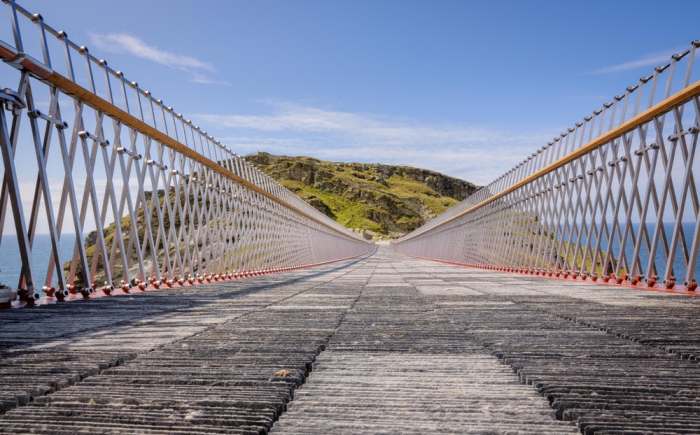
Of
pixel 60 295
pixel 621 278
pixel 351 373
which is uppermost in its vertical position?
pixel 621 278

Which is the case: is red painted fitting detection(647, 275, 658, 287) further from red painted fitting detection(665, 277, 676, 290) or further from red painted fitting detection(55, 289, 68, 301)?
red painted fitting detection(55, 289, 68, 301)

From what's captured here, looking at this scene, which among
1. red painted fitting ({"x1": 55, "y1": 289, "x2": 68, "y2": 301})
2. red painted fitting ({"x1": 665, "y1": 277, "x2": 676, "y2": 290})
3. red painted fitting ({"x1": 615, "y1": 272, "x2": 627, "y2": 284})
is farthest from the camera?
red painted fitting ({"x1": 615, "y1": 272, "x2": 627, "y2": 284})

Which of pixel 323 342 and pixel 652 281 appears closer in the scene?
pixel 323 342

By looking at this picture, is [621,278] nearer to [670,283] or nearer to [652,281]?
[652,281]

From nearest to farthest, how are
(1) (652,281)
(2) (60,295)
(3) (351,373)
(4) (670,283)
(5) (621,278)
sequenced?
(3) (351,373) → (2) (60,295) → (4) (670,283) → (1) (652,281) → (5) (621,278)

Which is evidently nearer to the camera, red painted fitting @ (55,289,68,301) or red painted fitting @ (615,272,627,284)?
red painted fitting @ (55,289,68,301)

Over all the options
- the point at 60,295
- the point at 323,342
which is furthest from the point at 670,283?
the point at 60,295

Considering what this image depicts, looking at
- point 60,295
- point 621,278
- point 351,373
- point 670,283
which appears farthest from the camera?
point 621,278

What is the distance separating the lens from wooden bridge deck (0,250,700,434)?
1.94 metres

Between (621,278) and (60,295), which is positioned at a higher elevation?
(621,278)

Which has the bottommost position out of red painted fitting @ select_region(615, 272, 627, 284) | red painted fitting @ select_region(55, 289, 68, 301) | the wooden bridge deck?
red painted fitting @ select_region(55, 289, 68, 301)

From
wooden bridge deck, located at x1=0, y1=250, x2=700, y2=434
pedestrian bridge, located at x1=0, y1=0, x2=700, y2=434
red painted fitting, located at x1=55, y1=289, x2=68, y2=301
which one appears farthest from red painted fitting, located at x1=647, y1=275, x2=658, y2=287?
red painted fitting, located at x1=55, y1=289, x2=68, y2=301

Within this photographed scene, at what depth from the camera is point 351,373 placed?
265 centimetres

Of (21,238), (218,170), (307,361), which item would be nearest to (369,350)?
(307,361)
